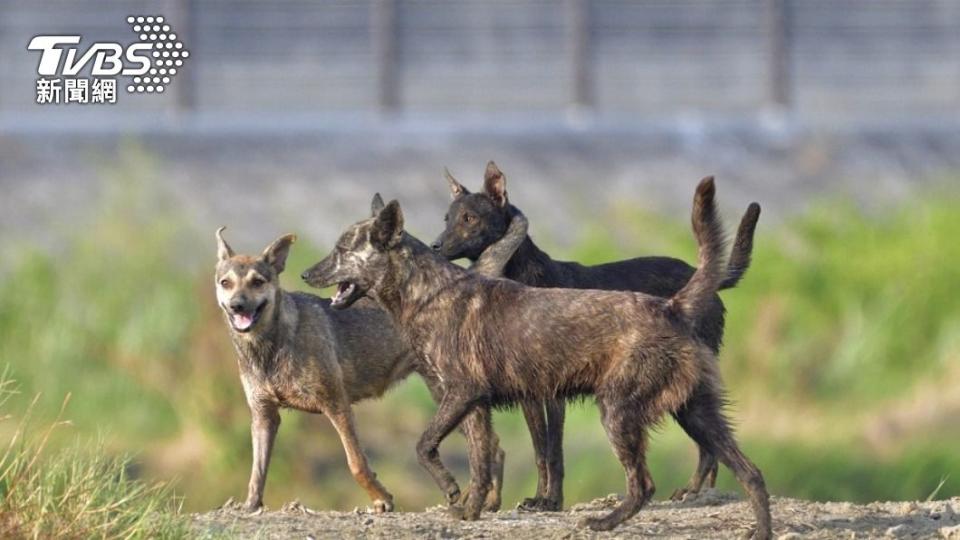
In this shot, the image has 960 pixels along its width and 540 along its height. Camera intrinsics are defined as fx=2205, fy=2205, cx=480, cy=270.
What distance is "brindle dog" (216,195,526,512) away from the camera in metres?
11.7

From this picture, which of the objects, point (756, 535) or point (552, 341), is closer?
point (756, 535)

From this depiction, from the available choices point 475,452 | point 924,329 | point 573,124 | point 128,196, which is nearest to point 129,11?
point 128,196

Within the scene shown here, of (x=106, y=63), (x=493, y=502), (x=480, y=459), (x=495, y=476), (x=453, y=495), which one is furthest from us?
(x=106, y=63)

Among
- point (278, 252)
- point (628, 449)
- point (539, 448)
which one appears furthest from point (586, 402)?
point (628, 449)

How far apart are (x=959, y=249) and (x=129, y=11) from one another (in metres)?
8.26

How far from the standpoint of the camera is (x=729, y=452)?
10305 mm

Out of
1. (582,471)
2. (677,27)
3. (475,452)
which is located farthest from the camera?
(677,27)

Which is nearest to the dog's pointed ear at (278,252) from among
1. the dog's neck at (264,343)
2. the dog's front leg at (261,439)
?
the dog's neck at (264,343)

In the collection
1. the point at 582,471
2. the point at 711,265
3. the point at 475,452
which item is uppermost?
the point at 711,265

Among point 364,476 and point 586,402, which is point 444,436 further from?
point 586,402

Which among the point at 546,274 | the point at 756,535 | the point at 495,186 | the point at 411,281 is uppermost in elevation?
the point at 495,186

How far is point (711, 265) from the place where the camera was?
1044 centimetres

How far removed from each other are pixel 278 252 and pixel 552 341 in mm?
2148

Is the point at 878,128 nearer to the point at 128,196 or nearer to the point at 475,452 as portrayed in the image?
the point at 128,196
